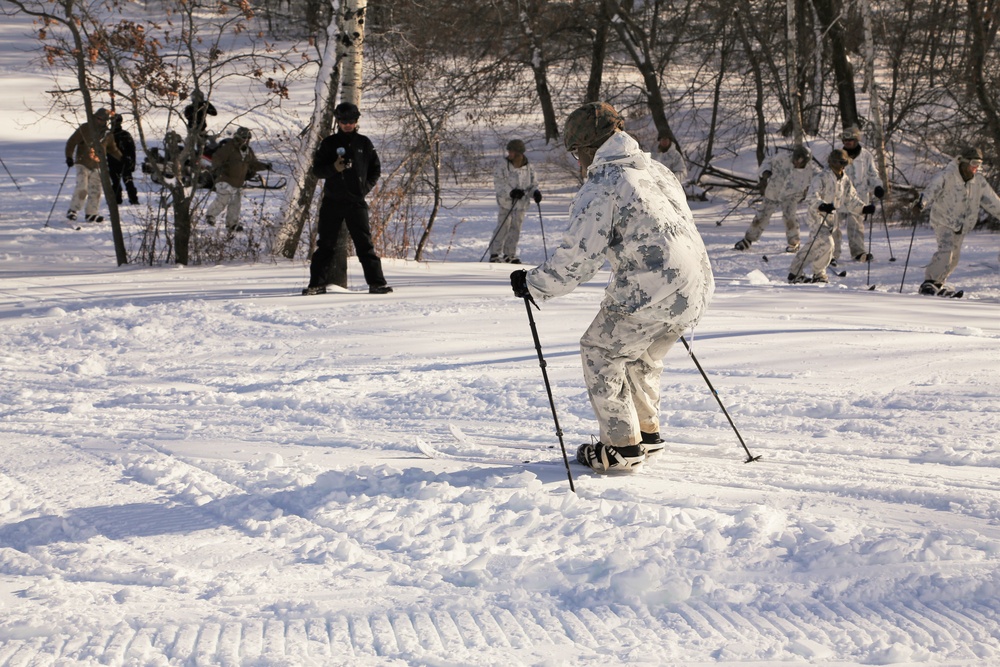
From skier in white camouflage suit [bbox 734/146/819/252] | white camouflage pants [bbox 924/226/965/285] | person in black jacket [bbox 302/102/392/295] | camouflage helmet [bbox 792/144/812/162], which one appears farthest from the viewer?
skier in white camouflage suit [bbox 734/146/819/252]

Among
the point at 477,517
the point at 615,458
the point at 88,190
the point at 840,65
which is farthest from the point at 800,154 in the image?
the point at 477,517

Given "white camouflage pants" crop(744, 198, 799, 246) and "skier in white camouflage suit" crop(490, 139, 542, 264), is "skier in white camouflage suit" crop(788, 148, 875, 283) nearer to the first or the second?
"white camouflage pants" crop(744, 198, 799, 246)

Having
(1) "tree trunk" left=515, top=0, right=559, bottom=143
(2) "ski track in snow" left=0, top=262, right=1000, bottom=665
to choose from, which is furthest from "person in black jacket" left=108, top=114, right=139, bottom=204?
(1) "tree trunk" left=515, top=0, right=559, bottom=143

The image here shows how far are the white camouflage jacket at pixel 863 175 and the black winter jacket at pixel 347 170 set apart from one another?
7.49 m

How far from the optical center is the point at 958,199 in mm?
11078

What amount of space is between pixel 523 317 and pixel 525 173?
20.0ft

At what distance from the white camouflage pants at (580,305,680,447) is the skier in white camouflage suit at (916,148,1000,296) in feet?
26.0

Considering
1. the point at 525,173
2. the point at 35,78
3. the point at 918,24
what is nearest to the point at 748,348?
the point at 525,173

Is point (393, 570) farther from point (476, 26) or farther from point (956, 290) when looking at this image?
point (476, 26)

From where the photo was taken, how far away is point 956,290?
11.8 metres

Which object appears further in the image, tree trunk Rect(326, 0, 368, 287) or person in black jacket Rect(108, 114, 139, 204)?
person in black jacket Rect(108, 114, 139, 204)

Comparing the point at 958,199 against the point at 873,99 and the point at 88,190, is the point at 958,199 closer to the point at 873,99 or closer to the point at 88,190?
the point at 873,99

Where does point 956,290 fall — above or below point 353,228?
below

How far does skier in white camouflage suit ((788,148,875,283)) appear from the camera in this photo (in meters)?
12.0
